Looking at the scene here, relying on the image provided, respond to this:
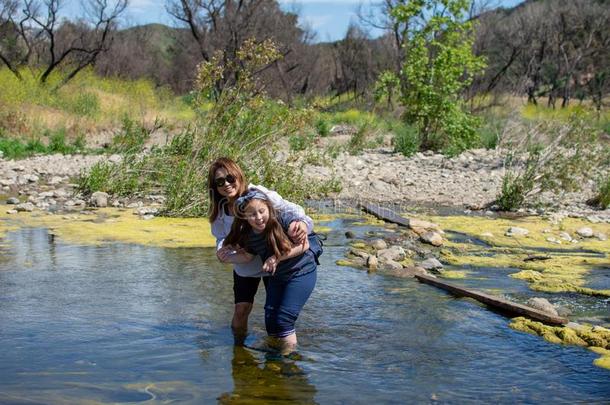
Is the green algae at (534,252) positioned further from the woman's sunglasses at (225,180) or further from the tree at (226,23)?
the tree at (226,23)

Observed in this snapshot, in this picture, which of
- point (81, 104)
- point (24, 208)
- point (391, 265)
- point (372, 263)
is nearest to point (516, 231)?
point (391, 265)

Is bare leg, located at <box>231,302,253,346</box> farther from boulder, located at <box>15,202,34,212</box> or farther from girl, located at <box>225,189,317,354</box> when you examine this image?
boulder, located at <box>15,202,34,212</box>

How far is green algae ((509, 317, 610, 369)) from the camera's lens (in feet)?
17.0

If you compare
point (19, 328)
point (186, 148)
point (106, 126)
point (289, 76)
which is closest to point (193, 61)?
point (289, 76)

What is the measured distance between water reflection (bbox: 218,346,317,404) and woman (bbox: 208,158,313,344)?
1.51 feet

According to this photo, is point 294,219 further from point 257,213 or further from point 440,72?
point 440,72

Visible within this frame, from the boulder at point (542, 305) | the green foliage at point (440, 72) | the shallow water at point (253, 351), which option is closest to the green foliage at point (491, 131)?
the green foliage at point (440, 72)

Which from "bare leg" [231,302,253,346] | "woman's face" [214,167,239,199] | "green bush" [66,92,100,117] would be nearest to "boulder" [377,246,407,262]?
"bare leg" [231,302,253,346]

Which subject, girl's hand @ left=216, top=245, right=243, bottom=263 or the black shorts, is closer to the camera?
girl's hand @ left=216, top=245, right=243, bottom=263

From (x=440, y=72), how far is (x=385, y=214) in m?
8.13

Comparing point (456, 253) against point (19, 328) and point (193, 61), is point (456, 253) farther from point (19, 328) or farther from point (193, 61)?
point (193, 61)

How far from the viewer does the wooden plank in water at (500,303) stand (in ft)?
18.3

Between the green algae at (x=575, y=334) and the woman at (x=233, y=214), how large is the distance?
6.40 ft

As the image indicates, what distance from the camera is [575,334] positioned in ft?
17.5
